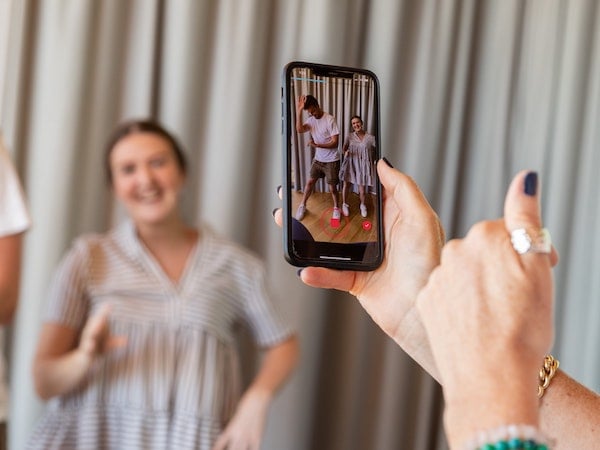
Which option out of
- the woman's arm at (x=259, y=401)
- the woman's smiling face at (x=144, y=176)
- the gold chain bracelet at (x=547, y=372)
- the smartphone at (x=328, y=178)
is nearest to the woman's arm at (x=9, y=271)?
the woman's smiling face at (x=144, y=176)

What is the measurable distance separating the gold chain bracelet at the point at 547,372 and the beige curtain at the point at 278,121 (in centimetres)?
100

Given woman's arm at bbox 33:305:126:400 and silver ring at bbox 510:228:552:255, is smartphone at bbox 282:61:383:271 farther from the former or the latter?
woman's arm at bbox 33:305:126:400

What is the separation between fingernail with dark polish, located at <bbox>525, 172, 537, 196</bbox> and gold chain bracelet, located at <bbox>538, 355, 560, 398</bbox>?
255 millimetres

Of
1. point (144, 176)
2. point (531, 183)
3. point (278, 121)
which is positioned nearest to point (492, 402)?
point (531, 183)

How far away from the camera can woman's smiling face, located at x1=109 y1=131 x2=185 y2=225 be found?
154 centimetres

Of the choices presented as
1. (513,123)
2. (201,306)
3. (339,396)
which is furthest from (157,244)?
(513,123)

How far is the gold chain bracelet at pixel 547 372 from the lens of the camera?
685 millimetres

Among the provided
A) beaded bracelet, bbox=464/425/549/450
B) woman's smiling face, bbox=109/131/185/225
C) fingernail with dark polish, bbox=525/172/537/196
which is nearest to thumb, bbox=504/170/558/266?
fingernail with dark polish, bbox=525/172/537/196

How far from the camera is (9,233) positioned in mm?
1310

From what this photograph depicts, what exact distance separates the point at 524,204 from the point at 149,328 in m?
1.09

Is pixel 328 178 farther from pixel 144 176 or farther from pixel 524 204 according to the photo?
pixel 144 176

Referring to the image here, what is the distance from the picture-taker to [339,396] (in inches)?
69.3

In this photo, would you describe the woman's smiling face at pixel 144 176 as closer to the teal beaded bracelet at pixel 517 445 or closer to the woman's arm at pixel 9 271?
the woman's arm at pixel 9 271

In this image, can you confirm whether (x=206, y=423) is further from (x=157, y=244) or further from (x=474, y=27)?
(x=474, y=27)
